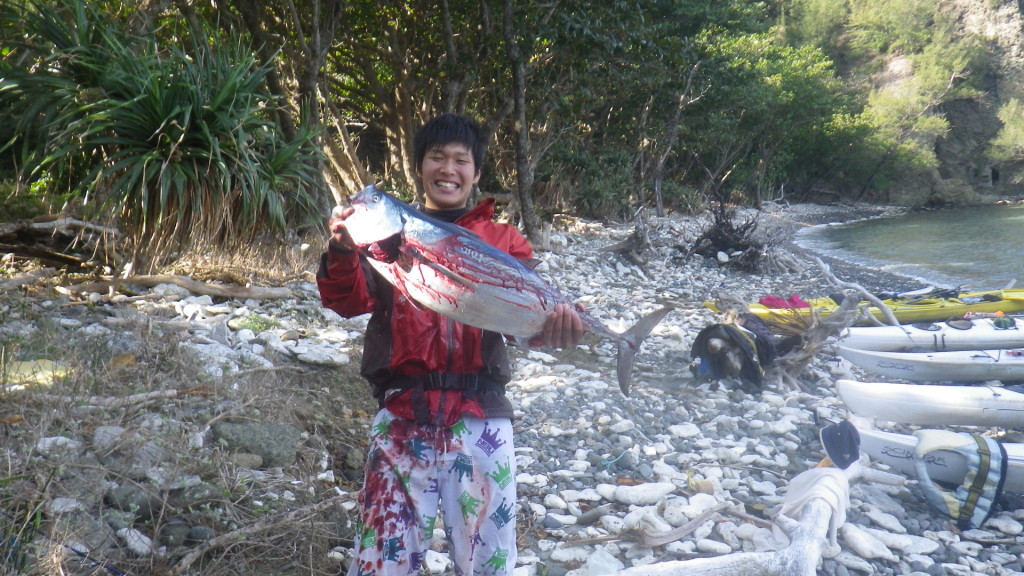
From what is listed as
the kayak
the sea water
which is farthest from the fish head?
the sea water

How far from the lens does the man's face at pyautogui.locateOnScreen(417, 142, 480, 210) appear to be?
2.40m

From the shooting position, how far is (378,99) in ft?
48.5

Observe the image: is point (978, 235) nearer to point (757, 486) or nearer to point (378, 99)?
point (378, 99)

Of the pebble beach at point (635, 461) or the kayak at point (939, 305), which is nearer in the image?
the pebble beach at point (635, 461)

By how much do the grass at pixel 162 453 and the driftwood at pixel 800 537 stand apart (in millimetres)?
→ 1570

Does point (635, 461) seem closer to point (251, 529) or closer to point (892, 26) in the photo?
point (251, 529)

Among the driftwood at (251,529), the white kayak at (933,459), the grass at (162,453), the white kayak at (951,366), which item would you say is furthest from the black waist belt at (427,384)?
the white kayak at (951,366)

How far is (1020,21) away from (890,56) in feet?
32.9

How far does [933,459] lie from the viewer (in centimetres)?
443

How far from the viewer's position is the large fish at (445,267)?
213 centimetres

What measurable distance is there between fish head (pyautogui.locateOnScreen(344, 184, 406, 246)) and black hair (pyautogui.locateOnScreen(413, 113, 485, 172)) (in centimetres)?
35

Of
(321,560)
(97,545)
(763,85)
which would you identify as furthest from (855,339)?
(763,85)

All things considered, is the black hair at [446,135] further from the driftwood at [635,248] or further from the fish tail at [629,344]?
the driftwood at [635,248]

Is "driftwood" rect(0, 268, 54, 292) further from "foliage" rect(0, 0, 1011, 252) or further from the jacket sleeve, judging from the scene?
the jacket sleeve
